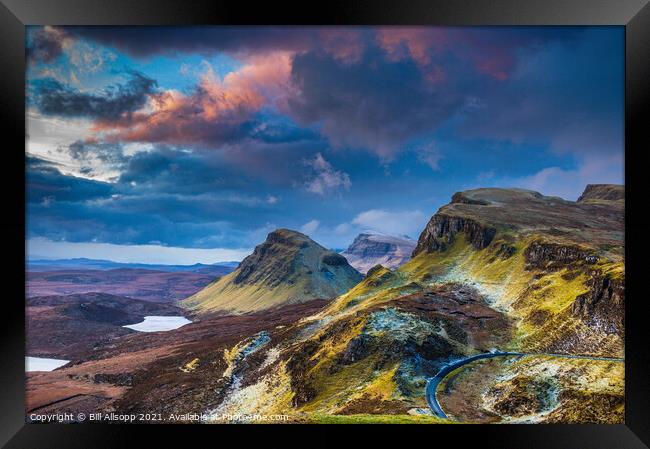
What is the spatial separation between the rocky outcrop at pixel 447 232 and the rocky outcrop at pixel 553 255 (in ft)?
49.5

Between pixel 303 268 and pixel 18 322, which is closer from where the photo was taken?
pixel 18 322

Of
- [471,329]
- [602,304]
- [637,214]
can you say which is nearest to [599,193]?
[602,304]

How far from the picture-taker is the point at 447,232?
241 ft

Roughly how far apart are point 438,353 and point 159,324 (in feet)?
124

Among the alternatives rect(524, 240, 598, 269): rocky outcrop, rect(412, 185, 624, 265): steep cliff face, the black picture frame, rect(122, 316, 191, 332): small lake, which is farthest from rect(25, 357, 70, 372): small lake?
rect(524, 240, 598, 269): rocky outcrop

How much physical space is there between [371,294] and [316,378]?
24256mm

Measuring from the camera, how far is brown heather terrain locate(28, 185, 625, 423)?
2212 cm

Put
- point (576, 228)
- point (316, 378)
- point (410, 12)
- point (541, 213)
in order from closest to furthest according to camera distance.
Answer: point (410, 12), point (316, 378), point (576, 228), point (541, 213)

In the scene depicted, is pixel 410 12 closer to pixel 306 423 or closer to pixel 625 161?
pixel 625 161

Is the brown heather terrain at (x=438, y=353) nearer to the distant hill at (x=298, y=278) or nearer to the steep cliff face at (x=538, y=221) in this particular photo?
the steep cliff face at (x=538, y=221)

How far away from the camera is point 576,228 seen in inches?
1581

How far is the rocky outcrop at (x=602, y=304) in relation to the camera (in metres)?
27.6

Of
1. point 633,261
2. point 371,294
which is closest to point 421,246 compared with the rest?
point 371,294

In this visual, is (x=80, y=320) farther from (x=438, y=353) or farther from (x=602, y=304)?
(x=602, y=304)
